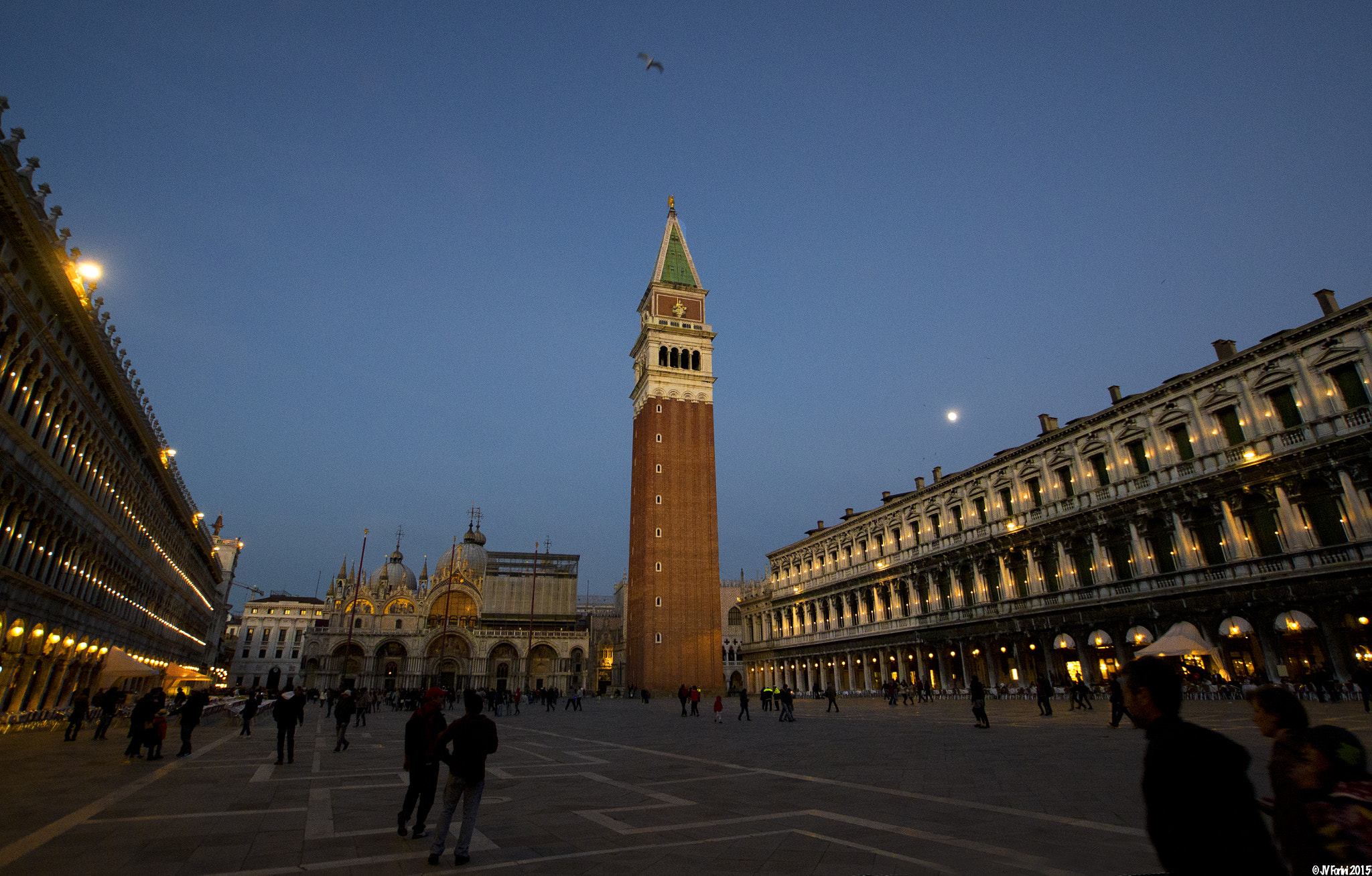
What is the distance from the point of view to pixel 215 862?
6969 mm

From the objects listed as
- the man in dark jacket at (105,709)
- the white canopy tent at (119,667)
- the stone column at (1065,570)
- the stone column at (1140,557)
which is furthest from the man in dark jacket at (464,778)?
the stone column at (1065,570)

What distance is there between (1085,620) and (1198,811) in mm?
36072

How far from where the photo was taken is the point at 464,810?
680cm

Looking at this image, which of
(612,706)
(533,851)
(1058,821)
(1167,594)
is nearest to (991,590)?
(1167,594)

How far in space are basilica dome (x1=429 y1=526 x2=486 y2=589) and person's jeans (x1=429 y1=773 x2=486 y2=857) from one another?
75.6 metres

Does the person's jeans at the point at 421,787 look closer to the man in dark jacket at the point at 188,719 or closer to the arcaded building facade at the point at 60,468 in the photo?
the man in dark jacket at the point at 188,719

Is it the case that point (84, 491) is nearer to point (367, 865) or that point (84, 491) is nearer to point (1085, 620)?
point (367, 865)

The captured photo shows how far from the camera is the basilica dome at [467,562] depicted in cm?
7988

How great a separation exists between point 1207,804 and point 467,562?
287 feet

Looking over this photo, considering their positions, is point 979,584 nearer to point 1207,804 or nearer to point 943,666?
point 943,666

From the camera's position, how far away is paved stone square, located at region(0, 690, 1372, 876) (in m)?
6.85

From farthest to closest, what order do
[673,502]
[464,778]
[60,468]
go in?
[673,502] → [60,468] → [464,778]

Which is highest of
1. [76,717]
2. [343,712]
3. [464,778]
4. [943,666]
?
[943,666]

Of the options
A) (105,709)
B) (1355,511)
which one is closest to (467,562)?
(105,709)
